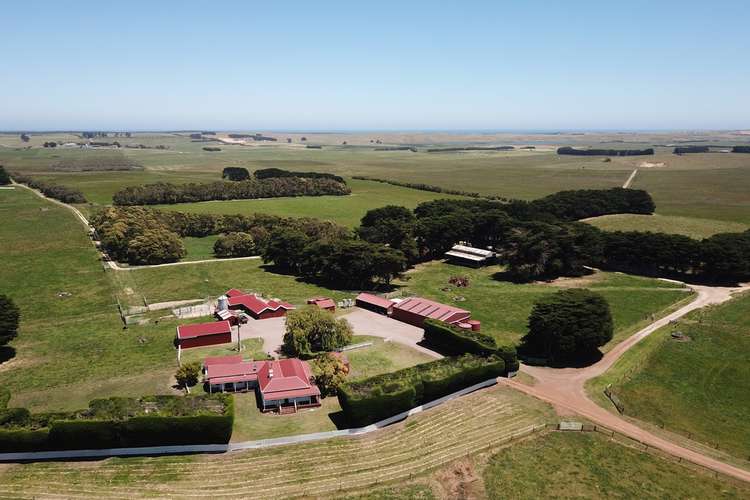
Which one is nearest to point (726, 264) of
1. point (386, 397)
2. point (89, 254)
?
point (386, 397)

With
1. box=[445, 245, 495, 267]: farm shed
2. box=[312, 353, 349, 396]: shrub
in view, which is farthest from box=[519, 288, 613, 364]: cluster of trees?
box=[445, 245, 495, 267]: farm shed

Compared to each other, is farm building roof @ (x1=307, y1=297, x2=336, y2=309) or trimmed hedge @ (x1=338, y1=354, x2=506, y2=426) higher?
trimmed hedge @ (x1=338, y1=354, x2=506, y2=426)

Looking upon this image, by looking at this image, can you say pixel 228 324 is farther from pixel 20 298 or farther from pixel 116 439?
pixel 20 298

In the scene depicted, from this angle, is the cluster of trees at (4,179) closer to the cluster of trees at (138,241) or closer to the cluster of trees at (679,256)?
the cluster of trees at (138,241)

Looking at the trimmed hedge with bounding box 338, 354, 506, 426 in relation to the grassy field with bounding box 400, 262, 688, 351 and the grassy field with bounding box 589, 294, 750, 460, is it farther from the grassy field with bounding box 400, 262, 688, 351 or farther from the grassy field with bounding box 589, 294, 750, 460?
the grassy field with bounding box 400, 262, 688, 351

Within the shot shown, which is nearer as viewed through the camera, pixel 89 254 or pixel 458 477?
pixel 458 477

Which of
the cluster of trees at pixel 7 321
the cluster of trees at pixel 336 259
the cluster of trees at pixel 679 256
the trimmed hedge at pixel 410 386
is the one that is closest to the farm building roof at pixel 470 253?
the cluster of trees at pixel 336 259
